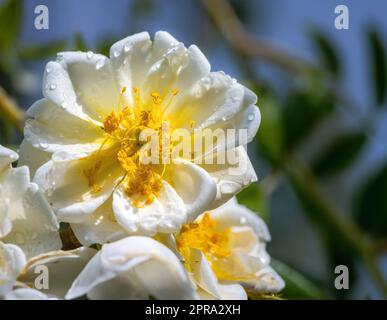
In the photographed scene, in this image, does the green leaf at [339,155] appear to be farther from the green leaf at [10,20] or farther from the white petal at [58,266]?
the white petal at [58,266]

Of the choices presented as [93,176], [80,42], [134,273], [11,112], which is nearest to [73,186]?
[93,176]

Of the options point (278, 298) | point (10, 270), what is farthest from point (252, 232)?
point (10, 270)

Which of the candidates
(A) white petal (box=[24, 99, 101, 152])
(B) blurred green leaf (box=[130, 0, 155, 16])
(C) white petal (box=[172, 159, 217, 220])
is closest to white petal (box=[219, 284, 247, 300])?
(C) white petal (box=[172, 159, 217, 220])

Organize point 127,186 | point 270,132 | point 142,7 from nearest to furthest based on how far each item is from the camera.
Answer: point 127,186
point 270,132
point 142,7

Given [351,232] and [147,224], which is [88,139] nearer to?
[147,224]

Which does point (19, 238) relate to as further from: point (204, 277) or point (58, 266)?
point (204, 277)

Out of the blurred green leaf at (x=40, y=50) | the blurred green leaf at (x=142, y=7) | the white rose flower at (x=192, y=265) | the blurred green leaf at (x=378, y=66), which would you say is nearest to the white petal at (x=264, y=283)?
the white rose flower at (x=192, y=265)

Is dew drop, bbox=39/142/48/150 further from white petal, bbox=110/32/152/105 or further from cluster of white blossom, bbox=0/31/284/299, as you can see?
white petal, bbox=110/32/152/105
